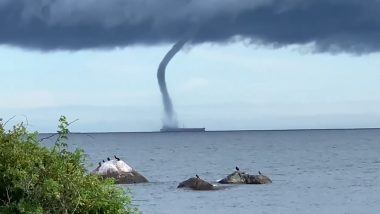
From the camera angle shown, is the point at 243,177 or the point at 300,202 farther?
the point at 243,177

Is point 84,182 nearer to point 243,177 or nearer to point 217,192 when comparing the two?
point 217,192

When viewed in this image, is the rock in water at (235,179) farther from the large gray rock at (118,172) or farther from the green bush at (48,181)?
the green bush at (48,181)

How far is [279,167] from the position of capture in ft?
412

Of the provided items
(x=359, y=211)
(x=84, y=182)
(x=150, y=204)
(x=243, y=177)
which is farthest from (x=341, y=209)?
(x=84, y=182)

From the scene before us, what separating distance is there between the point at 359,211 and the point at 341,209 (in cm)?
170

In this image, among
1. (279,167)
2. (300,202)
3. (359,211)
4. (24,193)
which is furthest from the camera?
(279,167)

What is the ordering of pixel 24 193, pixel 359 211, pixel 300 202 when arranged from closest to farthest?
pixel 24 193, pixel 359 211, pixel 300 202

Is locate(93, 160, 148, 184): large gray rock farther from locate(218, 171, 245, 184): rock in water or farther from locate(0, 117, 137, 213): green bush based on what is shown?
locate(0, 117, 137, 213): green bush

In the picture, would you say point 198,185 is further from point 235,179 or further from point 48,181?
point 48,181

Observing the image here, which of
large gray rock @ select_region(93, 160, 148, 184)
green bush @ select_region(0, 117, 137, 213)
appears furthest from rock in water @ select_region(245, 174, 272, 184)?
green bush @ select_region(0, 117, 137, 213)

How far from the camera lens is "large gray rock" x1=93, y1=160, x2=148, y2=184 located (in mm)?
73062

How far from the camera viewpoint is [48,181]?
16.9 m

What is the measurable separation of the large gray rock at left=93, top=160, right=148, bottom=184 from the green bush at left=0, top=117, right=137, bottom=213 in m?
53.1

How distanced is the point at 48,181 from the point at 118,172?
5906 cm
